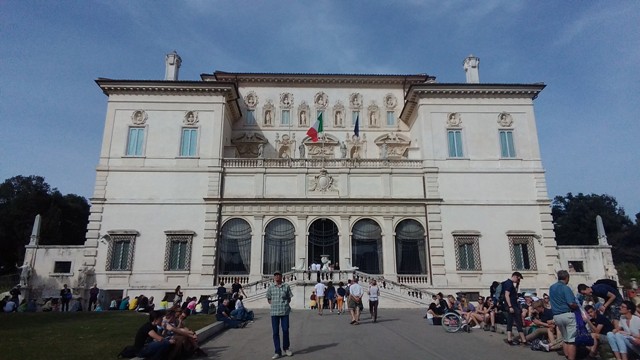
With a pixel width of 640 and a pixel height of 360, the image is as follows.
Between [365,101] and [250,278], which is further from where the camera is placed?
[365,101]

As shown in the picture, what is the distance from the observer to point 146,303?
22484mm

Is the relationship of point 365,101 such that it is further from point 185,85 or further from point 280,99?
point 185,85

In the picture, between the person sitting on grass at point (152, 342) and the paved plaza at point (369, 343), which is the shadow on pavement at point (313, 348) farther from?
the person sitting on grass at point (152, 342)

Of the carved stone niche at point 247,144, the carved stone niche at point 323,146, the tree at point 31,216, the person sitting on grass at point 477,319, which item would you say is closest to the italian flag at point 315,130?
the carved stone niche at point 323,146

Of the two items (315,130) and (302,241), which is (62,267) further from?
(315,130)

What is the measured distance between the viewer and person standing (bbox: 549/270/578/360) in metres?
9.62

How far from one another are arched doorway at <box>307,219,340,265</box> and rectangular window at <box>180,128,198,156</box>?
10.2 meters

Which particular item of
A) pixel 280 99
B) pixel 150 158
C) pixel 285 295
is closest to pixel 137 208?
pixel 150 158

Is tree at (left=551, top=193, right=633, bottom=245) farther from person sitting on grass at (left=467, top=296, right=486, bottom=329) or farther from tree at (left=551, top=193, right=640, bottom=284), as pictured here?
person sitting on grass at (left=467, top=296, right=486, bottom=329)

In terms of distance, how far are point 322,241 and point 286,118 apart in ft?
40.6

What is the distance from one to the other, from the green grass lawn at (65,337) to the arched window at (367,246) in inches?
609

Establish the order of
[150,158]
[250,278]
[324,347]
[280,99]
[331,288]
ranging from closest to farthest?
[324,347]
[331,288]
[250,278]
[150,158]
[280,99]

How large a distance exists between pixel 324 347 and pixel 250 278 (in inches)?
706

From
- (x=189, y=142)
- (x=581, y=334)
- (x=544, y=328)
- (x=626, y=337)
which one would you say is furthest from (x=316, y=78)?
(x=626, y=337)
